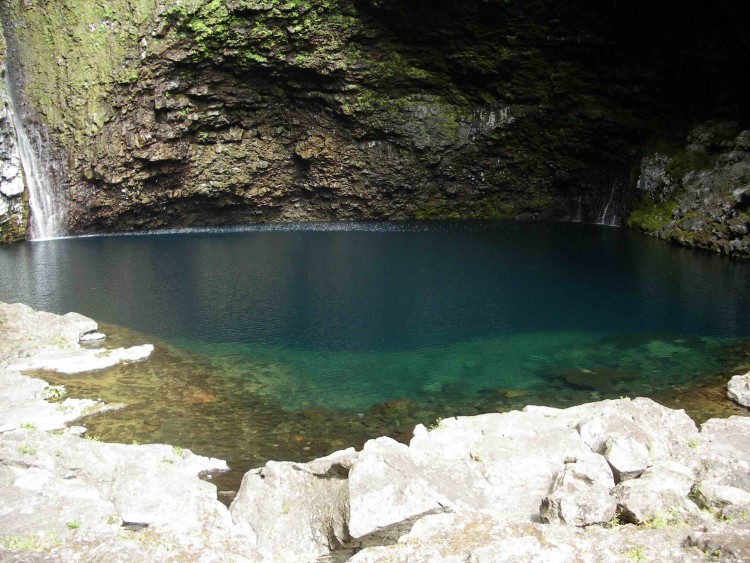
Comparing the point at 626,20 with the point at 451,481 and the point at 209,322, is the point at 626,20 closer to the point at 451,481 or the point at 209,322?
the point at 209,322

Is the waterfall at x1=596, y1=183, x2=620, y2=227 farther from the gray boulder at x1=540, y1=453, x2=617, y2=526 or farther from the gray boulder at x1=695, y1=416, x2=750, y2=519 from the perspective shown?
the gray boulder at x1=540, y1=453, x2=617, y2=526

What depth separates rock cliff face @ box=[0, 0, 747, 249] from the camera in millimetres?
37062

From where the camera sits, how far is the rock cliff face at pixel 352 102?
122ft

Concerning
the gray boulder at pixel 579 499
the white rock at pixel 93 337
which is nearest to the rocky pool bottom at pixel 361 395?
the white rock at pixel 93 337

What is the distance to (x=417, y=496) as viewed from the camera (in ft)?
25.0

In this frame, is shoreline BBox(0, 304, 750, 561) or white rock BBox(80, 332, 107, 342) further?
white rock BBox(80, 332, 107, 342)

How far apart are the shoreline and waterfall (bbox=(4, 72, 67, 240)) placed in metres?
32.9

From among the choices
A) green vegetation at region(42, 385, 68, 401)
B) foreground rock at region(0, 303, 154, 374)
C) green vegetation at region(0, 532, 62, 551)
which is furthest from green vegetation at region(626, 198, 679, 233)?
green vegetation at region(0, 532, 62, 551)

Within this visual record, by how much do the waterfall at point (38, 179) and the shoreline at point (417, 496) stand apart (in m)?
32.9

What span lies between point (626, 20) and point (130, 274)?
32.1m

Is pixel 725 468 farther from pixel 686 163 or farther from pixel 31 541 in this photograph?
pixel 686 163

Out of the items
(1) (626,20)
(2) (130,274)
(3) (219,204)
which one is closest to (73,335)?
(2) (130,274)

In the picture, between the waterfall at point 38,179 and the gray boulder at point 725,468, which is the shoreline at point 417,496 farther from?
the waterfall at point 38,179

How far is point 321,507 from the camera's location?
8.05 metres
